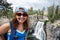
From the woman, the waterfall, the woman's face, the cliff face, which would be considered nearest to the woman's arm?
the woman

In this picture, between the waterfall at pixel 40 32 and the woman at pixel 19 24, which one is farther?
the waterfall at pixel 40 32

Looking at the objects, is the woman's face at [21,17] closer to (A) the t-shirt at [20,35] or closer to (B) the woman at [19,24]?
(B) the woman at [19,24]

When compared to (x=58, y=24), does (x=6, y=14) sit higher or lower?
higher

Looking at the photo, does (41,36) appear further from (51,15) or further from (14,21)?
(14,21)

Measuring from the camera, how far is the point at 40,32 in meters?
2.67

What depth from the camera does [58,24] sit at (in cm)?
267

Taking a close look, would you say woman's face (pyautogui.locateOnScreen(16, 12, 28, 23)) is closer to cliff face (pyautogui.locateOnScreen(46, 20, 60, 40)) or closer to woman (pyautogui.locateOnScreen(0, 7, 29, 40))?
woman (pyautogui.locateOnScreen(0, 7, 29, 40))

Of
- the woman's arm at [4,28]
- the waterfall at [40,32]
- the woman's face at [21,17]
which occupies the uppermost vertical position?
the woman's face at [21,17]

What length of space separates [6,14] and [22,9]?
0.28 m

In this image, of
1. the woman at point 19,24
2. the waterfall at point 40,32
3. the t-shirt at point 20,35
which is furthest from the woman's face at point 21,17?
the waterfall at point 40,32

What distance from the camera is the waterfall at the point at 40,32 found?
266cm

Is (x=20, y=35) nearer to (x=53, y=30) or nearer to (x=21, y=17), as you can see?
(x=21, y=17)

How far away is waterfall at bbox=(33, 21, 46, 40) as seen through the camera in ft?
8.72

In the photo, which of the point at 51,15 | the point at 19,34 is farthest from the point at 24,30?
Answer: the point at 51,15
